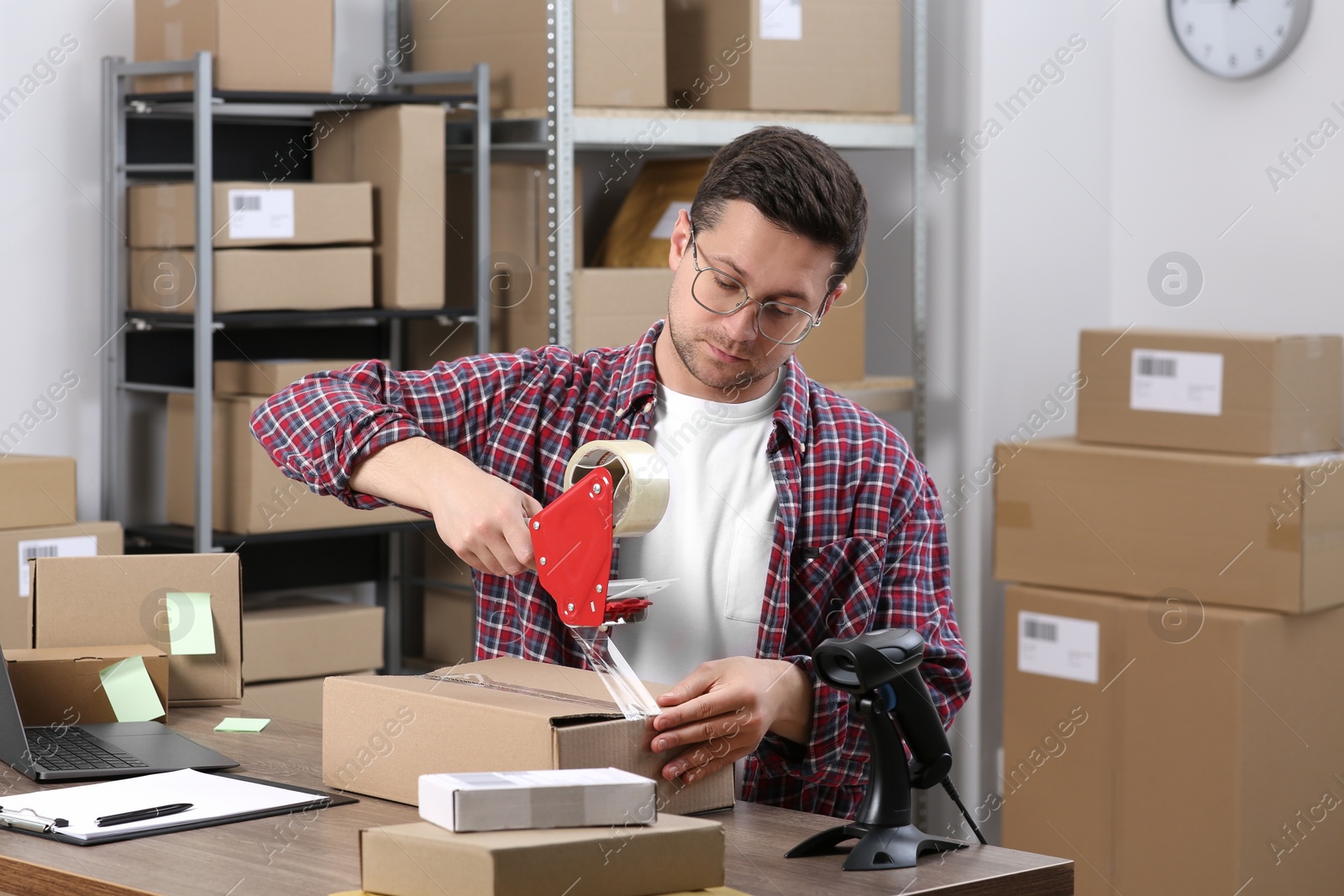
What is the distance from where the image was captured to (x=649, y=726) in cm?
138

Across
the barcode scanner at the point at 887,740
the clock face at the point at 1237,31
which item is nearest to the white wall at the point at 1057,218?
the clock face at the point at 1237,31

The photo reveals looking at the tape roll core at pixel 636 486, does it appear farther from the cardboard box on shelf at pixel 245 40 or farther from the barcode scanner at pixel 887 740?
the cardboard box on shelf at pixel 245 40

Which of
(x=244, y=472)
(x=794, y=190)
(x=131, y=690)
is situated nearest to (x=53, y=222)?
(x=244, y=472)

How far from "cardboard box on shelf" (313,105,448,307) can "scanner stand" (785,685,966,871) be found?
210cm

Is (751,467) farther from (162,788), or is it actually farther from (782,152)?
(162,788)

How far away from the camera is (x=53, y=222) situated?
315cm

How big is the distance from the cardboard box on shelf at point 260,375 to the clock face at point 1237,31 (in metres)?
1.86

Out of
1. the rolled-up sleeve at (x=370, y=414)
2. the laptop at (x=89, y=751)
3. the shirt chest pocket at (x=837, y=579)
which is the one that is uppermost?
the rolled-up sleeve at (x=370, y=414)

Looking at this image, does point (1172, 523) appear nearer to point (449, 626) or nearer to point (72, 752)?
point (449, 626)

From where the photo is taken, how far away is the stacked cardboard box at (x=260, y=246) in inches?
118

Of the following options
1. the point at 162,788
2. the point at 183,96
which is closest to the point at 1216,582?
the point at 162,788

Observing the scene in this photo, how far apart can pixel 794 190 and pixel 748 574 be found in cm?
46

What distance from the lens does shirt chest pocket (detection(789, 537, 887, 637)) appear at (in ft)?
5.88

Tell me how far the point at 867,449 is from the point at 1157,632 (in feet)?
3.98
